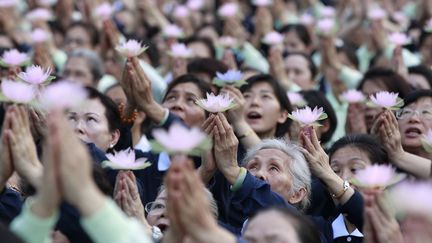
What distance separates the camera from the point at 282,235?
351 cm

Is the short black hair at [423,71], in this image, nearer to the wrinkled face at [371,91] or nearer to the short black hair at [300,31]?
the wrinkled face at [371,91]

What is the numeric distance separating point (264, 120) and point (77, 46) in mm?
2837

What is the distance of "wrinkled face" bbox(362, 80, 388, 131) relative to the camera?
6.62 meters

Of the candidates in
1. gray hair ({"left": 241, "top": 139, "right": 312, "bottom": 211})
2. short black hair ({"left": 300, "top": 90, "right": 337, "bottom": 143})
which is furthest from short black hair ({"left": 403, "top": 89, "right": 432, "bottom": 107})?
gray hair ({"left": 241, "top": 139, "right": 312, "bottom": 211})

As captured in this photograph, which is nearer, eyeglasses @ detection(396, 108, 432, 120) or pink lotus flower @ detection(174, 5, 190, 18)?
eyeglasses @ detection(396, 108, 432, 120)

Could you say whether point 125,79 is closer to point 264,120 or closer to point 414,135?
point 264,120

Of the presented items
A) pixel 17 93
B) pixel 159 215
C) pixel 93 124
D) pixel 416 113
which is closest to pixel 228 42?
pixel 416 113

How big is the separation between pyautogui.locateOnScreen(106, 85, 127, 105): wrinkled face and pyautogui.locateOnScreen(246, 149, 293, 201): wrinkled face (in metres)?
1.59

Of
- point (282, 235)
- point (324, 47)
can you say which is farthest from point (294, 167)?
point (324, 47)

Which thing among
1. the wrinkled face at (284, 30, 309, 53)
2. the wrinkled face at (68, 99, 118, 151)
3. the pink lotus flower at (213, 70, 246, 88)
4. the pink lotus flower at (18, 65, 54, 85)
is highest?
the wrinkled face at (284, 30, 309, 53)

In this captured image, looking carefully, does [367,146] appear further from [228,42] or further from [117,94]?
[228,42]

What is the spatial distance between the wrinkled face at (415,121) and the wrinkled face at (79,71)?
2.53 metres

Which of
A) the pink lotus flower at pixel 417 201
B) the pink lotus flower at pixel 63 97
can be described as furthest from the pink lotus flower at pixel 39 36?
the pink lotus flower at pixel 417 201

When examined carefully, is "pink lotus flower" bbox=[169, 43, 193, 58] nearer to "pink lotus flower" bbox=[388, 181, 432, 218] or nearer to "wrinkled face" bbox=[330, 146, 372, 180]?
"wrinkled face" bbox=[330, 146, 372, 180]
